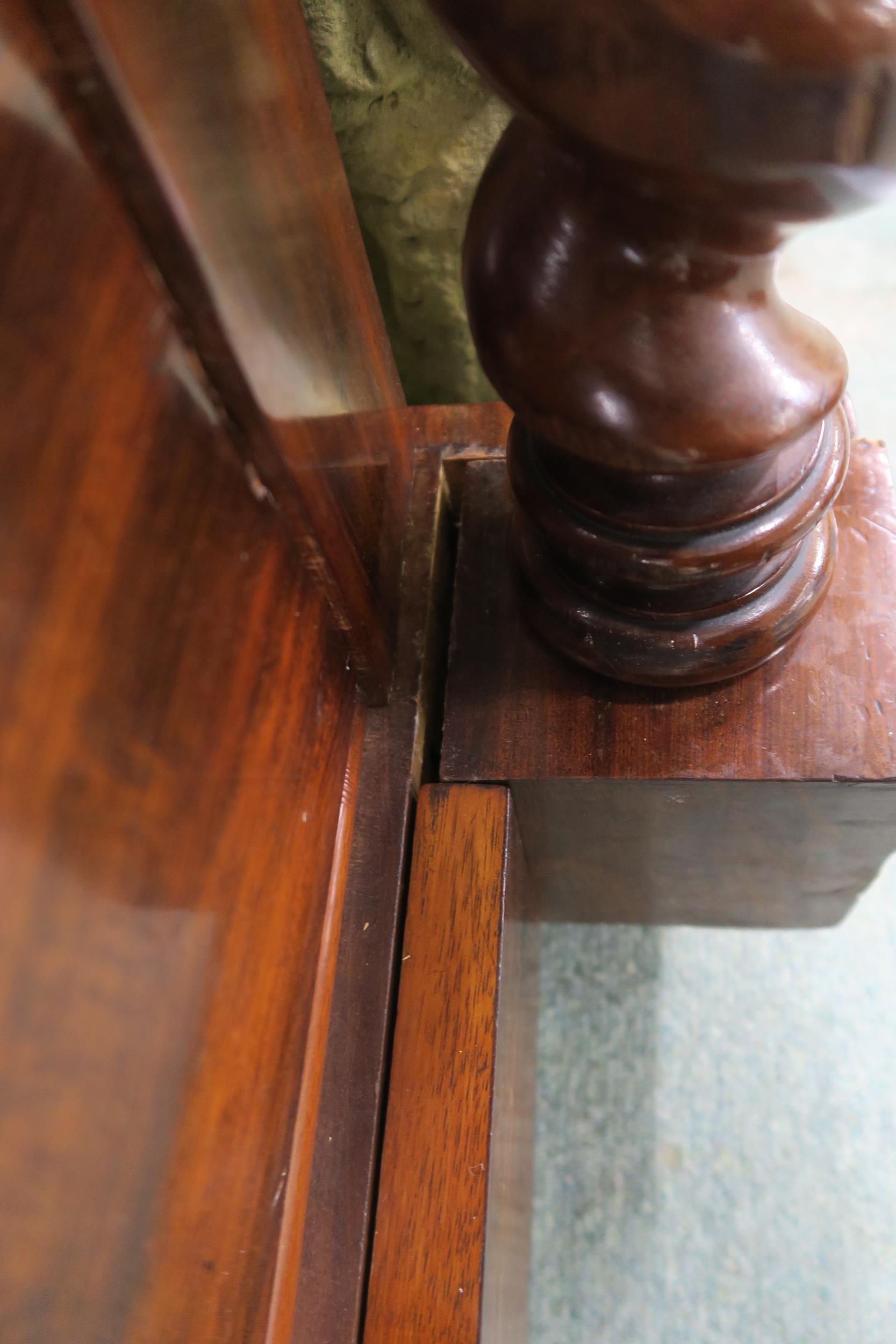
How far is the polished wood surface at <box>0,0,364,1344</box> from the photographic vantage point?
28 cm

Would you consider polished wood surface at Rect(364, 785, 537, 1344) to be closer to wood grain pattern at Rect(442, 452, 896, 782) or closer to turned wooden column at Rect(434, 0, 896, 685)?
wood grain pattern at Rect(442, 452, 896, 782)

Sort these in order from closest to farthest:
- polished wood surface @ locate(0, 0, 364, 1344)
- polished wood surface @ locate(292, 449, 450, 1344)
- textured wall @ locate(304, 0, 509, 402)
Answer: polished wood surface @ locate(0, 0, 364, 1344) → polished wood surface @ locate(292, 449, 450, 1344) → textured wall @ locate(304, 0, 509, 402)

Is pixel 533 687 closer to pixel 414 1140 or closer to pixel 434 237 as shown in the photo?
pixel 414 1140

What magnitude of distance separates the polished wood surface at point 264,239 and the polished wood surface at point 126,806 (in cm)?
1

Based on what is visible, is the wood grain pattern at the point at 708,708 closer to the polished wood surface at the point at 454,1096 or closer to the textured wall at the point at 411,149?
the polished wood surface at the point at 454,1096

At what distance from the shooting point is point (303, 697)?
1.73ft

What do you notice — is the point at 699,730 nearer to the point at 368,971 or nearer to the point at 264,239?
the point at 368,971

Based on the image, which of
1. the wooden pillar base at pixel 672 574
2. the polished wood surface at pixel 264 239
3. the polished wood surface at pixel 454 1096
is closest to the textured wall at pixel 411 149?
the polished wood surface at pixel 264 239

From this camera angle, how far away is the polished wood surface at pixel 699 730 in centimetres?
59

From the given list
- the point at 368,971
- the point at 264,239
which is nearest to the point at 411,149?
the point at 264,239

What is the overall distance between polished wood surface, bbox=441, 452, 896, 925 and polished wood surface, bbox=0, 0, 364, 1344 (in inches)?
7.2

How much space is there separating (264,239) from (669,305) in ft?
0.57

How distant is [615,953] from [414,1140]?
1.55ft

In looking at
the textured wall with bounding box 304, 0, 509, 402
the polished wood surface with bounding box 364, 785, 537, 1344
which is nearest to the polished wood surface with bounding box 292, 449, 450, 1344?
the polished wood surface with bounding box 364, 785, 537, 1344
